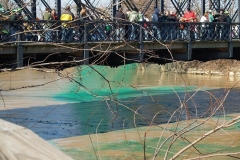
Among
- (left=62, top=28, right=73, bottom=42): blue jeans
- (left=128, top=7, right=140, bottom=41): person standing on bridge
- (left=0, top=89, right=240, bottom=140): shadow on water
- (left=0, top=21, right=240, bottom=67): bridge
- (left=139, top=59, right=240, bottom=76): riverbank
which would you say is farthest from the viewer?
(left=139, top=59, right=240, bottom=76): riverbank

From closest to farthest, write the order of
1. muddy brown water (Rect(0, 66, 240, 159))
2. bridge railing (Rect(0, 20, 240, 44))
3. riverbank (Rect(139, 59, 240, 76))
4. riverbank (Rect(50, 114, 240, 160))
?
riverbank (Rect(50, 114, 240, 160)) → muddy brown water (Rect(0, 66, 240, 159)) → bridge railing (Rect(0, 20, 240, 44)) → riverbank (Rect(139, 59, 240, 76))

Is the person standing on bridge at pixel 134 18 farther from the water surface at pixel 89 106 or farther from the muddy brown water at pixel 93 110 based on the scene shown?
the muddy brown water at pixel 93 110

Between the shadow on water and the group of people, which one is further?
the group of people

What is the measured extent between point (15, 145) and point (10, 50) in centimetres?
1344

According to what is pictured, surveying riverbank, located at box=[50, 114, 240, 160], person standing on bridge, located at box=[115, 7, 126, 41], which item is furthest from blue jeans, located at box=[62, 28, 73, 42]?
riverbank, located at box=[50, 114, 240, 160]

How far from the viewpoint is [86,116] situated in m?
16.9

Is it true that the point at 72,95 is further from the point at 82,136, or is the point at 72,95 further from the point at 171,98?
the point at 82,136

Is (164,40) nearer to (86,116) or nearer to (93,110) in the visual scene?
(93,110)

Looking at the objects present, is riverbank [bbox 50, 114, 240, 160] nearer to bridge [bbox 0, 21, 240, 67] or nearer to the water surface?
the water surface

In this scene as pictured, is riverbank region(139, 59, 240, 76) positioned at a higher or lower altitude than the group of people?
lower

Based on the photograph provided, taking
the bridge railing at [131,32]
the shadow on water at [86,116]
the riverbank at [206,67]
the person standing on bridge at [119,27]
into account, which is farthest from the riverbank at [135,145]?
the riverbank at [206,67]

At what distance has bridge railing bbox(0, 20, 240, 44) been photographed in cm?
1480

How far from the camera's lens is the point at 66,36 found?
53.7ft

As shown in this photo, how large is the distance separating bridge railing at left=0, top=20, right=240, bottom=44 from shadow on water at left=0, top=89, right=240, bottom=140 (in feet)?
6.03
